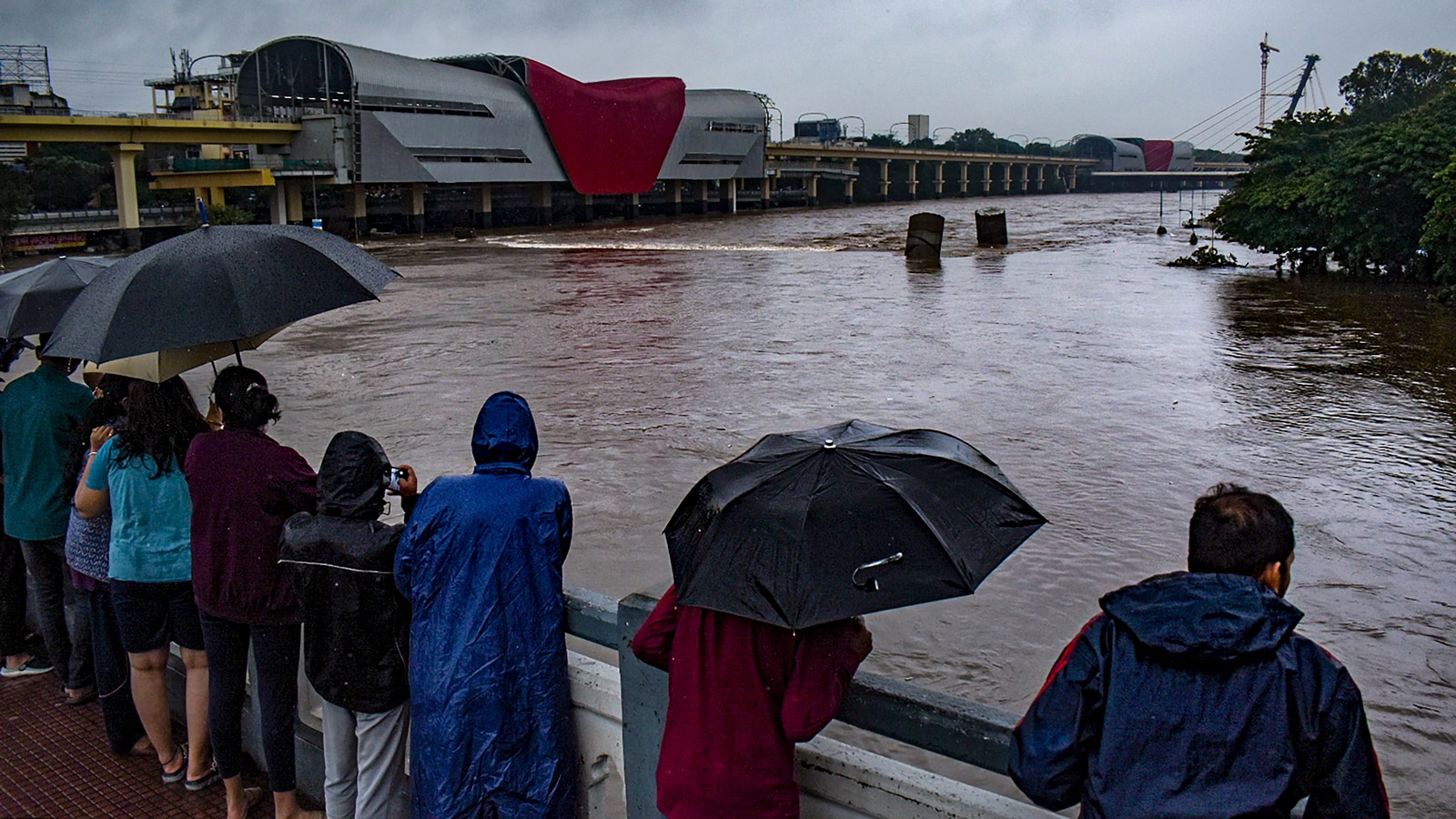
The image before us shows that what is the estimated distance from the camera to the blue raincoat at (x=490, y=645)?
276 cm

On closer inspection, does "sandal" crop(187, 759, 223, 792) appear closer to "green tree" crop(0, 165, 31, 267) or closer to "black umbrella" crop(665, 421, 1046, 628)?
"black umbrella" crop(665, 421, 1046, 628)

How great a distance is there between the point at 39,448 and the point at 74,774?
1.24 meters

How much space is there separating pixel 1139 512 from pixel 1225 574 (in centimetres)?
586

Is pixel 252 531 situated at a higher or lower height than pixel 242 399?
lower

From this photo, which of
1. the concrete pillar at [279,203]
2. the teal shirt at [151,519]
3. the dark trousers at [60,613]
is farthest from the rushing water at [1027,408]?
the concrete pillar at [279,203]

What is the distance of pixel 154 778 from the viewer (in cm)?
392

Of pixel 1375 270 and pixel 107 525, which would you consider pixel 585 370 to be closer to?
pixel 107 525

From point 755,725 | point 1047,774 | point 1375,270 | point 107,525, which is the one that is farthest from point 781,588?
point 1375,270

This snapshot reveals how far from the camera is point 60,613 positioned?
15.1 ft

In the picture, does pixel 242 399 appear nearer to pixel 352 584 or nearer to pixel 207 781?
pixel 352 584

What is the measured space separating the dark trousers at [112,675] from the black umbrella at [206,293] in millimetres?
969

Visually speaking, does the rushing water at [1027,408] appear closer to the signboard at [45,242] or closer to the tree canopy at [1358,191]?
the tree canopy at [1358,191]

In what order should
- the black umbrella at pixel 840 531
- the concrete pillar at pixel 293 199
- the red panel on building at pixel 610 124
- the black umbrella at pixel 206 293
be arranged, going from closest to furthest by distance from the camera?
the black umbrella at pixel 840 531 → the black umbrella at pixel 206 293 → the concrete pillar at pixel 293 199 → the red panel on building at pixel 610 124

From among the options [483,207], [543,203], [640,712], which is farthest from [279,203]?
[640,712]
